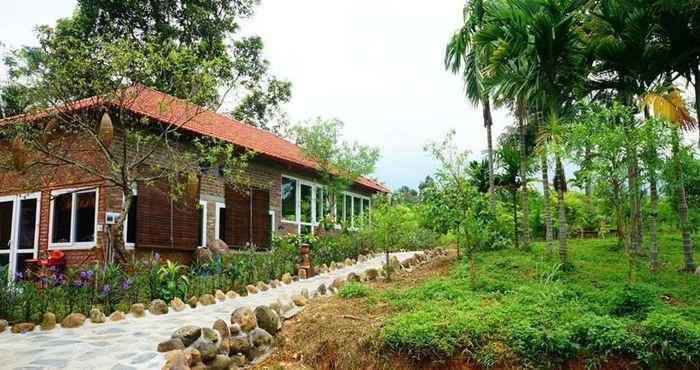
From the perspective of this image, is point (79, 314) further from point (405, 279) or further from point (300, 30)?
point (300, 30)

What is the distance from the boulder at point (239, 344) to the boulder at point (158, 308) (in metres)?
2.31

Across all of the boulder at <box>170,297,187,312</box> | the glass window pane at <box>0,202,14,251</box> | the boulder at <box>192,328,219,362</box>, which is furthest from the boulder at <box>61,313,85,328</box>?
the glass window pane at <box>0,202,14,251</box>

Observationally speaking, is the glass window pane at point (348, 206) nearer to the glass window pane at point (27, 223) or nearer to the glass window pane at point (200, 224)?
the glass window pane at point (200, 224)

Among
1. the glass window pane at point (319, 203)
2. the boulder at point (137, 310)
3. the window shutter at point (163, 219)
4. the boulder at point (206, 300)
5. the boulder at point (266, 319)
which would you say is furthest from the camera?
the glass window pane at point (319, 203)

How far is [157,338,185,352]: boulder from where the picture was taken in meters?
5.76

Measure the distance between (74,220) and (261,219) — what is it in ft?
17.3

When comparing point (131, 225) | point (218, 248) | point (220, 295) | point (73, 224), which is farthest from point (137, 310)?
point (218, 248)

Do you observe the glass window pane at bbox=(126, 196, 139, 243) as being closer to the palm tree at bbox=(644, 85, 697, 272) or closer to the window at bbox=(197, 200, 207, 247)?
the window at bbox=(197, 200, 207, 247)

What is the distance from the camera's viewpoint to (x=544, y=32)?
407 inches

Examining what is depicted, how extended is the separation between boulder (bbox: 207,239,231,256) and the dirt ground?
6114 millimetres

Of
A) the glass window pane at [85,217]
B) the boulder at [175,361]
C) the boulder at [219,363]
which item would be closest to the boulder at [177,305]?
the boulder at [219,363]

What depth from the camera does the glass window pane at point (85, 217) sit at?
11891mm

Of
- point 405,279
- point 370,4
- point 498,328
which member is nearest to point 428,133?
point 405,279

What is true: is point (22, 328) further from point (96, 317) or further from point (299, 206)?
point (299, 206)
